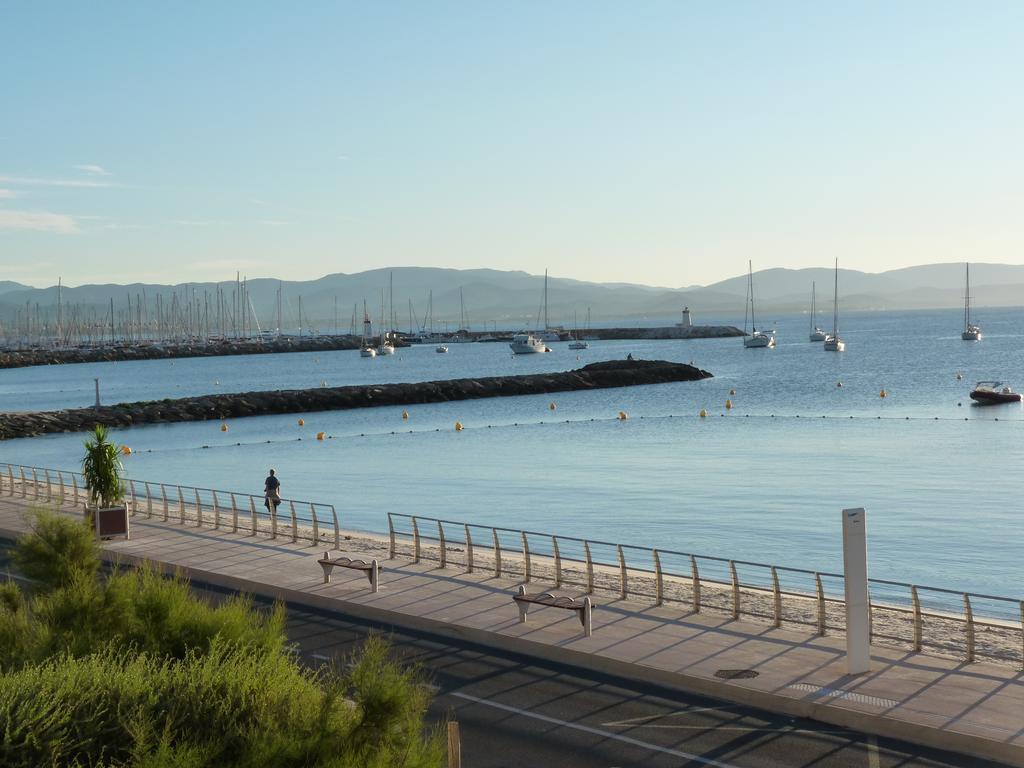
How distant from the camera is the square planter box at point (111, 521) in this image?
1096 inches

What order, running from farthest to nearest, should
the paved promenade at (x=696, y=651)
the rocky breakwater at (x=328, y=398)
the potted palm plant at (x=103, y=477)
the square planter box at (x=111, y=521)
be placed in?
1. the rocky breakwater at (x=328, y=398)
2. the potted palm plant at (x=103, y=477)
3. the square planter box at (x=111, y=521)
4. the paved promenade at (x=696, y=651)

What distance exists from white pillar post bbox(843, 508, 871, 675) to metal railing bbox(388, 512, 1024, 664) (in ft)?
3.57

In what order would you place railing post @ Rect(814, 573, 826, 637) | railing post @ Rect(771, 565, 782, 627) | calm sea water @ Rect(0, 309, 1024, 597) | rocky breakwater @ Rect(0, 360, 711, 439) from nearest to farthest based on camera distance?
1. railing post @ Rect(814, 573, 826, 637)
2. railing post @ Rect(771, 565, 782, 627)
3. calm sea water @ Rect(0, 309, 1024, 597)
4. rocky breakwater @ Rect(0, 360, 711, 439)

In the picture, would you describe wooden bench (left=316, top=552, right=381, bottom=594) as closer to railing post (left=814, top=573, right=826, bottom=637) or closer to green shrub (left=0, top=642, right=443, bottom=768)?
railing post (left=814, top=573, right=826, bottom=637)

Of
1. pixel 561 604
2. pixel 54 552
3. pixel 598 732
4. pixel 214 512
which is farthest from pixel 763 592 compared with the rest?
pixel 214 512

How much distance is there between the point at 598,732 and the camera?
13.1 metres

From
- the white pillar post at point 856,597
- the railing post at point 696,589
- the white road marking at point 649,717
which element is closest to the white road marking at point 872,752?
the white road marking at point 649,717

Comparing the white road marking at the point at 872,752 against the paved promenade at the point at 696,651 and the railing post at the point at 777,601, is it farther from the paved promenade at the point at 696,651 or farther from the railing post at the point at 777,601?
the railing post at the point at 777,601

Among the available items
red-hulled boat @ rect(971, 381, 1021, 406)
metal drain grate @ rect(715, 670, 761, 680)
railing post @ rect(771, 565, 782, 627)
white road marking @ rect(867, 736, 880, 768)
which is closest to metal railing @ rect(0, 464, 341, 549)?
railing post @ rect(771, 565, 782, 627)

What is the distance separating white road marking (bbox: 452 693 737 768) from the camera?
12.1 metres

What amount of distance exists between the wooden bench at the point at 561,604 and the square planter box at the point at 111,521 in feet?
44.4

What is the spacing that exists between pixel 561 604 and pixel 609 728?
459cm

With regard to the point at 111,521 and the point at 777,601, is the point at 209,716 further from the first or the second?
the point at 111,521

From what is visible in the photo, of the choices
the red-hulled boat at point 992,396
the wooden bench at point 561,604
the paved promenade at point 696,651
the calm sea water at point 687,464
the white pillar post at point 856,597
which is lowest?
the calm sea water at point 687,464
